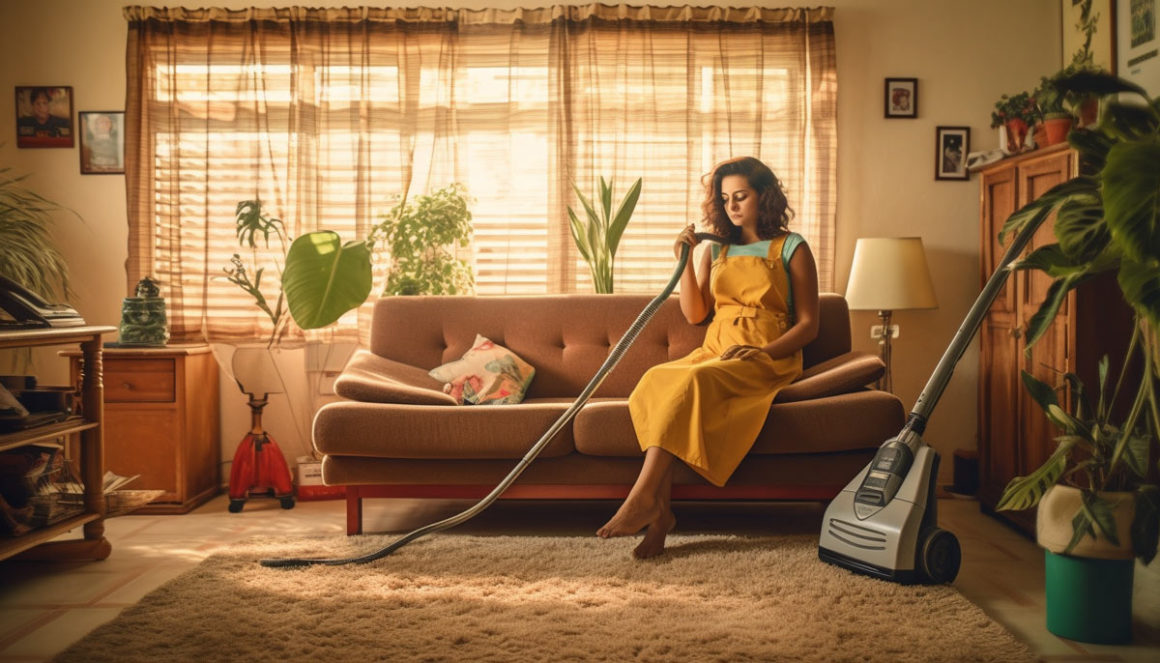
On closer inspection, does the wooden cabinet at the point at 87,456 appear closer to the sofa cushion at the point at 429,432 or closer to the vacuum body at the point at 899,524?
the sofa cushion at the point at 429,432

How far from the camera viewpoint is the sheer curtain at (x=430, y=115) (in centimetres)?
400

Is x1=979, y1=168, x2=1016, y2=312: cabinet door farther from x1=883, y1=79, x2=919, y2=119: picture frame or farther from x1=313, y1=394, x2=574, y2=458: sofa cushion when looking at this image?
x1=313, y1=394, x2=574, y2=458: sofa cushion

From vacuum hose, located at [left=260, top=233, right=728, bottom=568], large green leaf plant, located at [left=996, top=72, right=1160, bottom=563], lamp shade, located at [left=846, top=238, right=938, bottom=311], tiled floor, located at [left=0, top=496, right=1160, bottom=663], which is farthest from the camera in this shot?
lamp shade, located at [left=846, top=238, right=938, bottom=311]

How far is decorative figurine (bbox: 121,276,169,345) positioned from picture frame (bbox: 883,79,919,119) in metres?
3.20

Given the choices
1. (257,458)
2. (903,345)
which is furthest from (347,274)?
(903,345)

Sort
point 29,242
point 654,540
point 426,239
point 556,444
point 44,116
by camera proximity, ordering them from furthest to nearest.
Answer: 1. point 44,116
2. point 426,239
3. point 29,242
4. point 556,444
5. point 654,540

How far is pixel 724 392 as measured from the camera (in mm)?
2795

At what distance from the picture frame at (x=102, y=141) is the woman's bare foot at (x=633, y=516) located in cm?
282

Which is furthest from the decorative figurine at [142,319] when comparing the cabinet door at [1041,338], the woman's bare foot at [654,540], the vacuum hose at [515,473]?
the cabinet door at [1041,338]

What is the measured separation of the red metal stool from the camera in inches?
139

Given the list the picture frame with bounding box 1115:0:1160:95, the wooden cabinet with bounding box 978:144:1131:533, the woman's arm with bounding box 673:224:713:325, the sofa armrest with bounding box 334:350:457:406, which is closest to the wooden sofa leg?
the sofa armrest with bounding box 334:350:457:406

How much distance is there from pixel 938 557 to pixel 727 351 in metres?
0.91

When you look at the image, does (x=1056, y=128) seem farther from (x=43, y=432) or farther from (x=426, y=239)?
(x=43, y=432)

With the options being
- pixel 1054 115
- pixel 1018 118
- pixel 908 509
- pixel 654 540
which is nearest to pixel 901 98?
pixel 1018 118
